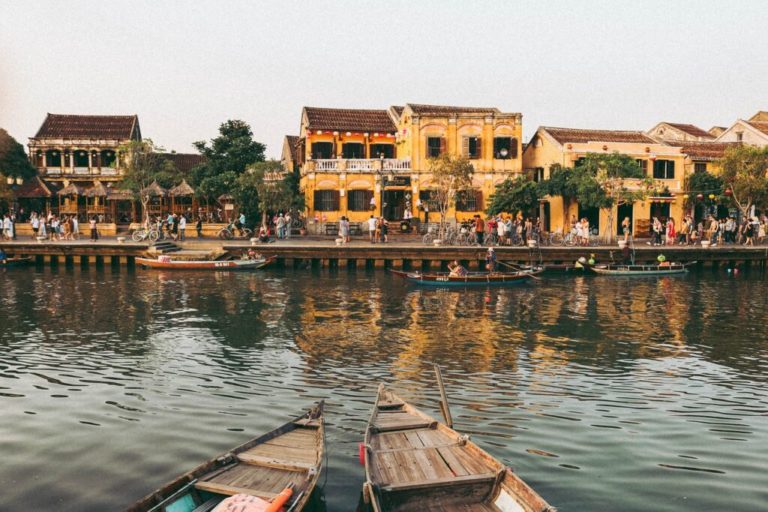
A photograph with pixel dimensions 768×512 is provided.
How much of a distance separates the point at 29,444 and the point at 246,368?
550 centimetres

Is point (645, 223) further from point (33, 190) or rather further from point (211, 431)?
point (33, 190)

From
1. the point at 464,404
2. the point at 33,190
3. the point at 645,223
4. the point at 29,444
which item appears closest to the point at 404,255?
the point at 645,223

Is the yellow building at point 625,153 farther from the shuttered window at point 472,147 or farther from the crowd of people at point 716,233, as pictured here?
the shuttered window at point 472,147

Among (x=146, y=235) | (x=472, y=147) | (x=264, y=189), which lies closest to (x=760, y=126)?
(x=472, y=147)

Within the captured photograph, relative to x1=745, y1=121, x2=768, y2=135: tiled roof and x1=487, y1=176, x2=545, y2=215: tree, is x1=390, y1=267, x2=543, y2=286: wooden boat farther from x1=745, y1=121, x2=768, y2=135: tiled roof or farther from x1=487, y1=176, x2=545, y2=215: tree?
x1=745, y1=121, x2=768, y2=135: tiled roof

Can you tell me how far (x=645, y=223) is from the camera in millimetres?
48625

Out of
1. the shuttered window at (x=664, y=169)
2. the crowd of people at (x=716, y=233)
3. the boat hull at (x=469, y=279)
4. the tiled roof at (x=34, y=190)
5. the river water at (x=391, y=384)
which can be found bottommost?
the river water at (x=391, y=384)

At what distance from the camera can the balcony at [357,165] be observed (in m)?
47.4

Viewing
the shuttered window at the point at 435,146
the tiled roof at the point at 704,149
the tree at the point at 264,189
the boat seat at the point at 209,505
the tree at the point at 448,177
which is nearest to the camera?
the boat seat at the point at 209,505

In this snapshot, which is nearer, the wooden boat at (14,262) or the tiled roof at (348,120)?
the wooden boat at (14,262)

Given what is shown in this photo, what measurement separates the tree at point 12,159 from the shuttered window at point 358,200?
104ft

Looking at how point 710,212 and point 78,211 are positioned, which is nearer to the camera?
point 710,212

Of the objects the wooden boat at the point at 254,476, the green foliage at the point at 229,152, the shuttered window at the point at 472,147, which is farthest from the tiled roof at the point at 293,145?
the wooden boat at the point at 254,476

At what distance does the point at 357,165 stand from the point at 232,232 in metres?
10.2
